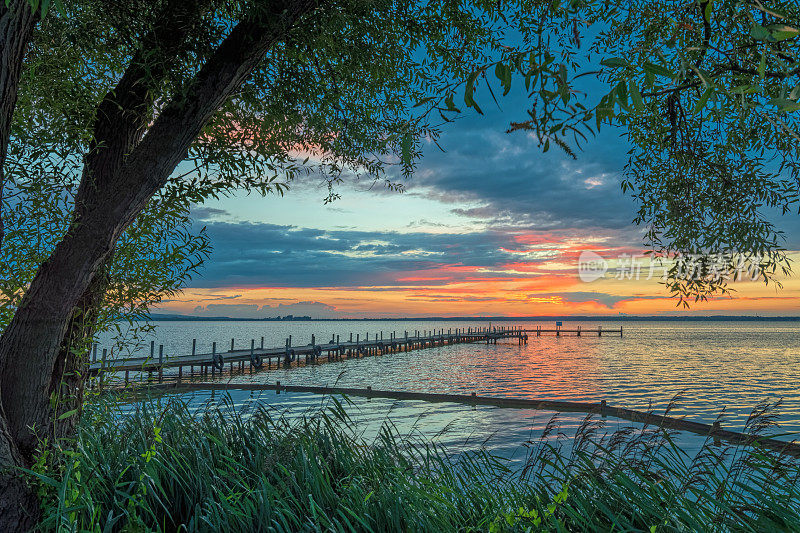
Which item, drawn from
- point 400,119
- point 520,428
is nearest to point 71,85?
point 400,119

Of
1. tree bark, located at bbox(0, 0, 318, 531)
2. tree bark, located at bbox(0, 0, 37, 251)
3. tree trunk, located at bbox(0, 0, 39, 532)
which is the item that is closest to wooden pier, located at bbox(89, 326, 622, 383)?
tree bark, located at bbox(0, 0, 318, 531)

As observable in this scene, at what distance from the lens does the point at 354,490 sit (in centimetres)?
410

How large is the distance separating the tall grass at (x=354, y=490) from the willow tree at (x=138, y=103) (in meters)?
0.75

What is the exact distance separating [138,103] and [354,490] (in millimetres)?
4069

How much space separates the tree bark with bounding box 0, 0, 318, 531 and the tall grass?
53 centimetres

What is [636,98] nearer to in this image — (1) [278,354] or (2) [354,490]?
(2) [354,490]

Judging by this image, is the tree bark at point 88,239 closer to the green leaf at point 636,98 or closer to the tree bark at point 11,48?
the tree bark at point 11,48

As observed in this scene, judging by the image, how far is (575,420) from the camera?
16.7 m

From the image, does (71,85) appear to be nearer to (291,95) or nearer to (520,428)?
(291,95)

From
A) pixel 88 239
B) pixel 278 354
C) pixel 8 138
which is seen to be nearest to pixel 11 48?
pixel 8 138

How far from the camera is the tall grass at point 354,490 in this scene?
359cm

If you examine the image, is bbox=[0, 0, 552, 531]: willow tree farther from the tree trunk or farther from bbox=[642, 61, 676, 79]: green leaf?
bbox=[642, 61, 676, 79]: green leaf

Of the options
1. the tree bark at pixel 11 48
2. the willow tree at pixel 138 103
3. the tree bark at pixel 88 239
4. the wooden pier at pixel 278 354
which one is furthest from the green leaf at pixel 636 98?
the wooden pier at pixel 278 354

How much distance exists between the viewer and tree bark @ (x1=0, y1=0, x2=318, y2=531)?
4301 millimetres
